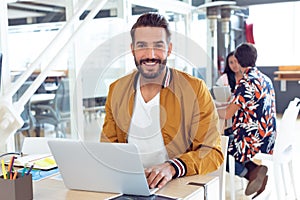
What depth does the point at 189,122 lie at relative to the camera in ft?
4.74

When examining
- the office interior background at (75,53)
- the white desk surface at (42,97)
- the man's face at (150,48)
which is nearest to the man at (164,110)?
the man's face at (150,48)

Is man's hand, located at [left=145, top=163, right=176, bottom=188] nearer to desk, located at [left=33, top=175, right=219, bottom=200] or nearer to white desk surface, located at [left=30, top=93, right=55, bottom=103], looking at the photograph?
desk, located at [left=33, top=175, right=219, bottom=200]

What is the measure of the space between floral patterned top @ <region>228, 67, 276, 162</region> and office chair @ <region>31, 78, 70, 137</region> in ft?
5.28

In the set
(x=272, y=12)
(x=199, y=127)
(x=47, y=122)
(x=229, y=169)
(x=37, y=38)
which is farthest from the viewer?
(x=272, y=12)

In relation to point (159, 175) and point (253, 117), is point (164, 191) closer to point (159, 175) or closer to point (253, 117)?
point (159, 175)

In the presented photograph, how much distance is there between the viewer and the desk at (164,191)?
3.87ft

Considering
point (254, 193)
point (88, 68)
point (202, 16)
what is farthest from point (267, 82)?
point (202, 16)

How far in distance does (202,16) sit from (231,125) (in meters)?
3.93

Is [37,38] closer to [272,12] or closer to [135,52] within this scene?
[135,52]

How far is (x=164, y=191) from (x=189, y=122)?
0.34 meters

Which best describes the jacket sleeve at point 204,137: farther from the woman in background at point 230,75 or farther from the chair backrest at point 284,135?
the woman in background at point 230,75

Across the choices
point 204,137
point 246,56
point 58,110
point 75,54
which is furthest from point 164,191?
point 58,110

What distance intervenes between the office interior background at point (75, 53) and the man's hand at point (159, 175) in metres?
0.46

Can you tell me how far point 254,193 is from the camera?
328 cm
